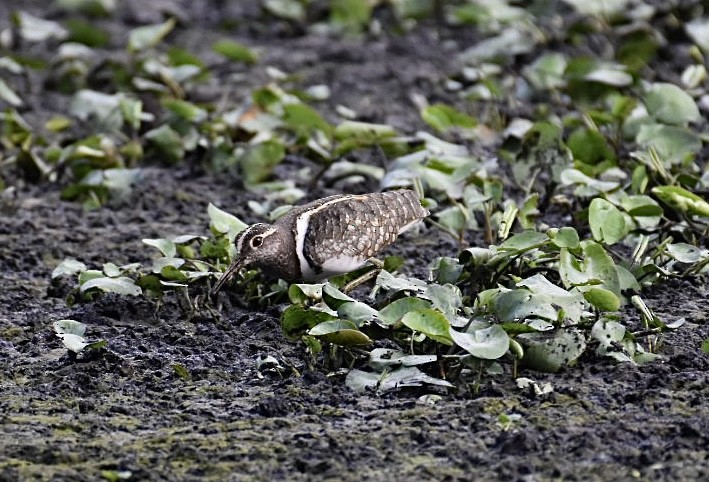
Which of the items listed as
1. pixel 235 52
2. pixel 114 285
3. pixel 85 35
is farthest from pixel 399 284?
pixel 85 35

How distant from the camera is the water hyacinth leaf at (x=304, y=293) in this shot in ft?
21.7

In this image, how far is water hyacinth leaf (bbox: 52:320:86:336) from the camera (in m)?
6.71

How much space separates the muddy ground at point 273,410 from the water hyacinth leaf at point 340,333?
0.65 ft

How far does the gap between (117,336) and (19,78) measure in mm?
5853

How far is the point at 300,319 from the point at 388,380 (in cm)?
61

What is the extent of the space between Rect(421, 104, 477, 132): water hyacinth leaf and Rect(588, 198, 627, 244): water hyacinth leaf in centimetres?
242

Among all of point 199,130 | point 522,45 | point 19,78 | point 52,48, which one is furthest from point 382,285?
point 52,48

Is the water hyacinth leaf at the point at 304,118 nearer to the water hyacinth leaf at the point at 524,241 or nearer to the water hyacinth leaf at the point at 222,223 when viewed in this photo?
the water hyacinth leaf at the point at 222,223

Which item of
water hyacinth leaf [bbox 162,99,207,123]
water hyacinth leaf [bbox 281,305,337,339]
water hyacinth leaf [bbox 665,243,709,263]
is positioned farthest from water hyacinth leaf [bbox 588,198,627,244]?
water hyacinth leaf [bbox 162,99,207,123]

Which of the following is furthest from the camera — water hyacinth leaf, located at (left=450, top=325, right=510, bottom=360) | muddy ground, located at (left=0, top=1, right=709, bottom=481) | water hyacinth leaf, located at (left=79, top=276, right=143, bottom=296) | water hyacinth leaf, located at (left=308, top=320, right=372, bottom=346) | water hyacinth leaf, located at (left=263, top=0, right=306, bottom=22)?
water hyacinth leaf, located at (left=263, top=0, right=306, bottom=22)

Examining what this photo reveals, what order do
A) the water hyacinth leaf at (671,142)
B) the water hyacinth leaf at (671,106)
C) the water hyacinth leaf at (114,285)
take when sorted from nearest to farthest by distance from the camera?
the water hyacinth leaf at (114,285) < the water hyacinth leaf at (671,142) < the water hyacinth leaf at (671,106)

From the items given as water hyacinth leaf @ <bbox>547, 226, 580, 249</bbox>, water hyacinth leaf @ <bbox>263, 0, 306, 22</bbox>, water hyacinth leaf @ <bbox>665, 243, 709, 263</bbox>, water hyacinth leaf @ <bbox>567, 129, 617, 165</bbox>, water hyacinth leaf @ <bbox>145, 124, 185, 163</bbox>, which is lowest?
water hyacinth leaf @ <bbox>263, 0, 306, 22</bbox>

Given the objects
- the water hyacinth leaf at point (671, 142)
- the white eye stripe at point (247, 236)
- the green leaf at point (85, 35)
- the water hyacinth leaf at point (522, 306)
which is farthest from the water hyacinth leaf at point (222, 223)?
the green leaf at point (85, 35)

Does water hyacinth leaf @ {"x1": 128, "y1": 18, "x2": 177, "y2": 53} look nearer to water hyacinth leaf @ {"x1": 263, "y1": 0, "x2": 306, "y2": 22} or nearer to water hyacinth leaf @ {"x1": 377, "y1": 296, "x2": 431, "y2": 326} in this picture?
water hyacinth leaf @ {"x1": 263, "y1": 0, "x2": 306, "y2": 22}
